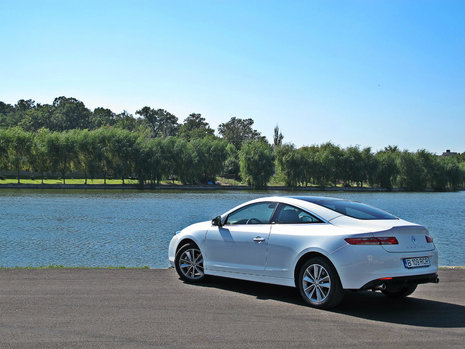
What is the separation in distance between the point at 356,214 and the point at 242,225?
1900 millimetres

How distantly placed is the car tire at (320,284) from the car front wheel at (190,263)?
7.24ft

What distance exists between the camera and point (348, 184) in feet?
344

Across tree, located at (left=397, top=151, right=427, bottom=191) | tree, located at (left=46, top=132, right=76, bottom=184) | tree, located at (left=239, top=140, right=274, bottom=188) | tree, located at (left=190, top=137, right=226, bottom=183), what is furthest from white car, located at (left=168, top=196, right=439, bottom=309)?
tree, located at (left=397, top=151, right=427, bottom=191)

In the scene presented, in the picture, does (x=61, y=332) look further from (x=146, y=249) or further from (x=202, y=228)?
(x=146, y=249)

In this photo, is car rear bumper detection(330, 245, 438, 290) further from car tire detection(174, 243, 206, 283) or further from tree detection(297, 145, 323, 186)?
tree detection(297, 145, 323, 186)

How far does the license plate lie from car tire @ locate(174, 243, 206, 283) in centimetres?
358

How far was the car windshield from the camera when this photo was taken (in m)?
7.96

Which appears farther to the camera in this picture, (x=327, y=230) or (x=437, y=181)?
(x=437, y=181)

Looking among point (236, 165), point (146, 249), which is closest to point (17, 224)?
point (146, 249)

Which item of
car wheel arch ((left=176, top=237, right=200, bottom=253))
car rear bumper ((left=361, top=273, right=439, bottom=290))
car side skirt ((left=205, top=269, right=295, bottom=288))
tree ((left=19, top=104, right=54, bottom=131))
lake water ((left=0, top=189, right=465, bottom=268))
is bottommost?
lake water ((left=0, top=189, right=465, bottom=268))

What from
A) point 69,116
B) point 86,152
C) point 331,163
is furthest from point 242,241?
point 69,116

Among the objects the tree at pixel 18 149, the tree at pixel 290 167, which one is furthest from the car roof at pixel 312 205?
the tree at pixel 290 167

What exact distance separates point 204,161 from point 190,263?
9038cm

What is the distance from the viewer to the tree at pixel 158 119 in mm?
194500
